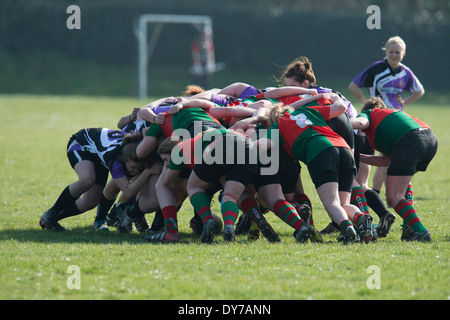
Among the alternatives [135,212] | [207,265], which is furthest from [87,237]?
[207,265]

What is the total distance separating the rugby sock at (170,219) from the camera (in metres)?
6.04

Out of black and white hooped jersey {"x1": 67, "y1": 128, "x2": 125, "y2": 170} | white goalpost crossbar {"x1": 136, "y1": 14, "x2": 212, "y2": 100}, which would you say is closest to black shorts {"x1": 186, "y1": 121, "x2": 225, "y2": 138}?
black and white hooped jersey {"x1": 67, "y1": 128, "x2": 125, "y2": 170}

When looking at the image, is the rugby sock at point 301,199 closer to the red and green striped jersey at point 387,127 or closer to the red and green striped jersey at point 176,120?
the red and green striped jersey at point 387,127

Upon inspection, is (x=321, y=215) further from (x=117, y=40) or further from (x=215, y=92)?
(x=117, y=40)

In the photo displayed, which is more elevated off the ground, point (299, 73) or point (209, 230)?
point (299, 73)

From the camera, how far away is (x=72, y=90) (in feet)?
103

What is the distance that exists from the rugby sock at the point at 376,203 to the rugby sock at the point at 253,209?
1327 mm

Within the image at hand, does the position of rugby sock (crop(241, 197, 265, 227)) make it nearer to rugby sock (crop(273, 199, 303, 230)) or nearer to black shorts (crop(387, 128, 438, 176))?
rugby sock (crop(273, 199, 303, 230))

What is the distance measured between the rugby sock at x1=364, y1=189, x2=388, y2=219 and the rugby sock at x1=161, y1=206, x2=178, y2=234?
2.11 m

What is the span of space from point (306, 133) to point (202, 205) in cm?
122

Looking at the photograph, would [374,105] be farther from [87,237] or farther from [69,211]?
[69,211]

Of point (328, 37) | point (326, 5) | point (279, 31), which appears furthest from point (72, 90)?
point (326, 5)

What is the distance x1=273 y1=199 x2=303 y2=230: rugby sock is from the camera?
5812mm

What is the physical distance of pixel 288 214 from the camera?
5.84 meters
